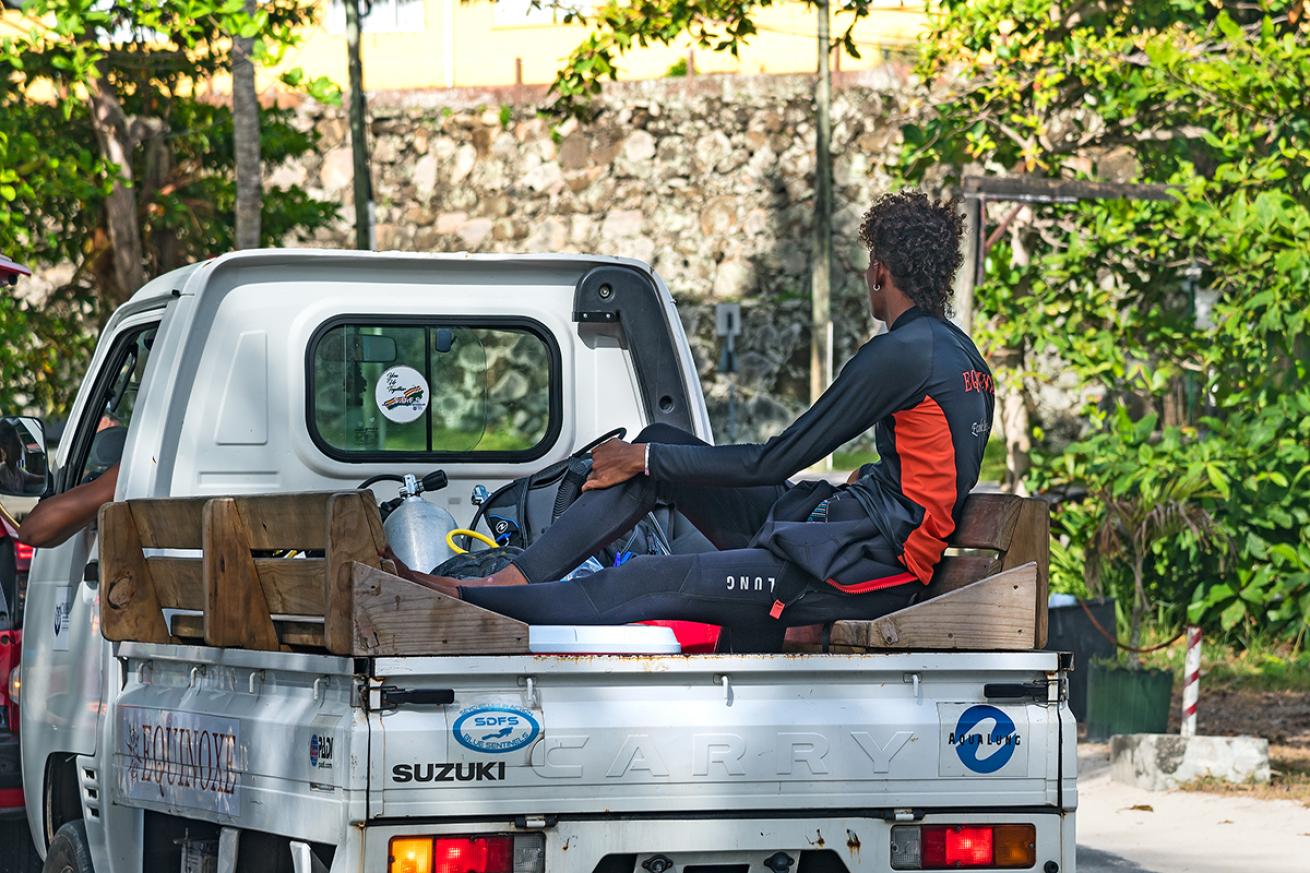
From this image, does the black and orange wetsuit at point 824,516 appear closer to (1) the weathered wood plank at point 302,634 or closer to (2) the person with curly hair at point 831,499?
(2) the person with curly hair at point 831,499

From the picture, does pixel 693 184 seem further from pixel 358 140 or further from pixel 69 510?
pixel 69 510

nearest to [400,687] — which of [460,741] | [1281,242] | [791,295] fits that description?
[460,741]

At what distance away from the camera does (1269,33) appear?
12.9 metres

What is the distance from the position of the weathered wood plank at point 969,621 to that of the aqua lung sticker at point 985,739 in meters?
0.18

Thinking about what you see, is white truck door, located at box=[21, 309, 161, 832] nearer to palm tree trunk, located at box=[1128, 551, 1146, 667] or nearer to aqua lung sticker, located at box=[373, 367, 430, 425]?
aqua lung sticker, located at box=[373, 367, 430, 425]

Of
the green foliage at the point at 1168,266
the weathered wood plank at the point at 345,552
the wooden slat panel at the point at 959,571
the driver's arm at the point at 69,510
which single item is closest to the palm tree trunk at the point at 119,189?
the green foliage at the point at 1168,266

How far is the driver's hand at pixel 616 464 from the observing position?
5566mm

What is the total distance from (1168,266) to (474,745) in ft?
35.4

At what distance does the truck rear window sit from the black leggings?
136cm

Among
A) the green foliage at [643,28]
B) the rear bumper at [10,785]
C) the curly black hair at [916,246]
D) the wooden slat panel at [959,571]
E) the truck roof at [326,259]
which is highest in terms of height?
the green foliage at [643,28]

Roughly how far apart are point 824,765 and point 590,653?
0.59m

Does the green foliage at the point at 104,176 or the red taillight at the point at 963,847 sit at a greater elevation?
the green foliage at the point at 104,176

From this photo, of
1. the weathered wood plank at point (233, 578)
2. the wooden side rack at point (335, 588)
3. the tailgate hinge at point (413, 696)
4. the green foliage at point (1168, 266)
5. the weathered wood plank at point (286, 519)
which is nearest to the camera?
the tailgate hinge at point (413, 696)

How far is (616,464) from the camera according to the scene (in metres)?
5.59
